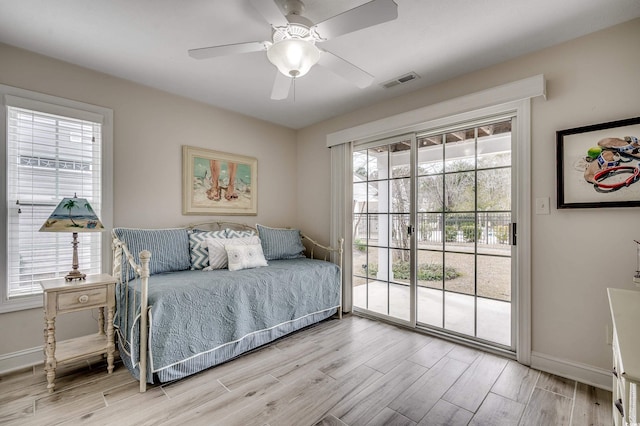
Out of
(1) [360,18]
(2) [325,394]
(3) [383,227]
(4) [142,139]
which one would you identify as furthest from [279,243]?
(1) [360,18]

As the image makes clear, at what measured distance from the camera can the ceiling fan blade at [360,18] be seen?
1.35m

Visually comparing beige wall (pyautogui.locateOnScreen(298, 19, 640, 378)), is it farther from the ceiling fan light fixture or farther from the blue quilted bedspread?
the blue quilted bedspread

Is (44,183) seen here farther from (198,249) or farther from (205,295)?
(205,295)

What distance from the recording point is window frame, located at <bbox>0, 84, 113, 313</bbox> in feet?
7.11

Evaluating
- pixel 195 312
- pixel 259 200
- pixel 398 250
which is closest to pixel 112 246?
pixel 195 312

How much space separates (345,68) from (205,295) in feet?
6.11

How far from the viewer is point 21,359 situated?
7.31 ft

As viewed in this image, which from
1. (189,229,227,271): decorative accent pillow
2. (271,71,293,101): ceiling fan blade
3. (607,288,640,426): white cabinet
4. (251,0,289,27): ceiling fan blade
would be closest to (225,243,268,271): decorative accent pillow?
(189,229,227,271): decorative accent pillow

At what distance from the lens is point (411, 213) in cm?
303

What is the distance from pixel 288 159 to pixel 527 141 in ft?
9.00

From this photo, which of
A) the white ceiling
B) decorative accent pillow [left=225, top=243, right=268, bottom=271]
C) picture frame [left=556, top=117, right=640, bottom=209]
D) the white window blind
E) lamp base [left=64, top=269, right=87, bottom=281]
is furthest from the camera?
decorative accent pillow [left=225, top=243, right=268, bottom=271]

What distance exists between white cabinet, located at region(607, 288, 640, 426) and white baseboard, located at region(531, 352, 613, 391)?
3.18 feet

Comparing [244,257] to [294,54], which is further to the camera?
[244,257]

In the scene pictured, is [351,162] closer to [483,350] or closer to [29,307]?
[483,350]
